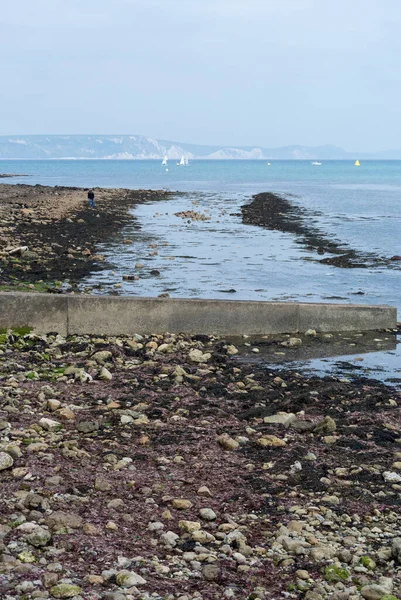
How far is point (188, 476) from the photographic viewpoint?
23.6 ft

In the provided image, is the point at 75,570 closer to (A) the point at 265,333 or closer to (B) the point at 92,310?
(B) the point at 92,310

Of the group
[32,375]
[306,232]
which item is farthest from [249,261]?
[32,375]

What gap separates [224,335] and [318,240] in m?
20.5

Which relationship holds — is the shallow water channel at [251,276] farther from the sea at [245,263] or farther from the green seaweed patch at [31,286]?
the green seaweed patch at [31,286]

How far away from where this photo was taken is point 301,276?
22.8 meters

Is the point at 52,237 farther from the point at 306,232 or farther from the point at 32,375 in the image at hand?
the point at 32,375

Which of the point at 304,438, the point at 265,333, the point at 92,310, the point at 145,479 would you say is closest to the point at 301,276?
the point at 265,333

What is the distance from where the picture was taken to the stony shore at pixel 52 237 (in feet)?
64.6

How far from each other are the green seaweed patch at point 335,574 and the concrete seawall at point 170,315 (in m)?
8.25

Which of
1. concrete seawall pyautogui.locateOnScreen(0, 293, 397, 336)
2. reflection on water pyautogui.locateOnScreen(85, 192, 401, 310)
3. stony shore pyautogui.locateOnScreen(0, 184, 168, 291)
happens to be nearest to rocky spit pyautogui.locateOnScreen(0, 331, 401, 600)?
concrete seawall pyautogui.locateOnScreen(0, 293, 397, 336)

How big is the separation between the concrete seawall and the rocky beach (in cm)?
54

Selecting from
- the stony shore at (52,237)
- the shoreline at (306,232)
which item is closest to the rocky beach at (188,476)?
the stony shore at (52,237)

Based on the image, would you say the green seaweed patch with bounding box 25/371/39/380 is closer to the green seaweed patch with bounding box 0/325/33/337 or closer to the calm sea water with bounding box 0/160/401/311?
the green seaweed patch with bounding box 0/325/33/337

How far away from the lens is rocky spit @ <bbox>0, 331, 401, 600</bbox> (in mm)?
5293
